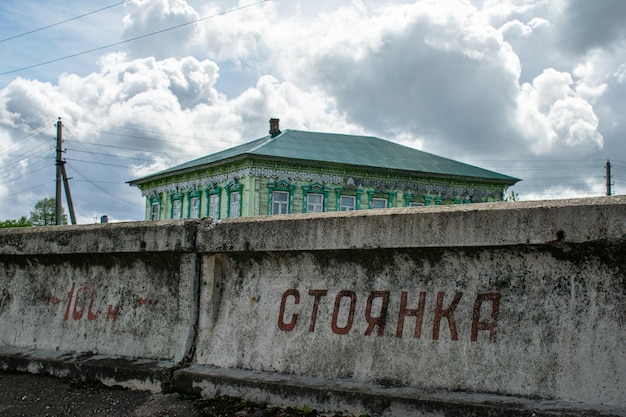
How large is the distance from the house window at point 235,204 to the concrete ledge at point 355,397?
3491cm

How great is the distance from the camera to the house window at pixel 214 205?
41463 millimetres

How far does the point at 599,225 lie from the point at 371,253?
1222mm

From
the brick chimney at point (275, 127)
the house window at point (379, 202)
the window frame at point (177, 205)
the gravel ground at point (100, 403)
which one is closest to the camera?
the gravel ground at point (100, 403)

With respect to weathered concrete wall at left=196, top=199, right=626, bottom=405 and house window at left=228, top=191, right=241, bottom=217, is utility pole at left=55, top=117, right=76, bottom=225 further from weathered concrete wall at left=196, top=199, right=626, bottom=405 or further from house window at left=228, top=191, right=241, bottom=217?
weathered concrete wall at left=196, top=199, right=626, bottom=405

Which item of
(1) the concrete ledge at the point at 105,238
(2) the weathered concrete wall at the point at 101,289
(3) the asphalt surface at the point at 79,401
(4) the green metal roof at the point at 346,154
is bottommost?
(3) the asphalt surface at the point at 79,401

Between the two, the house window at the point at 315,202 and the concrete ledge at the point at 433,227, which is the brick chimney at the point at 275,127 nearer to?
the house window at the point at 315,202

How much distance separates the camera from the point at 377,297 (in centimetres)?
402

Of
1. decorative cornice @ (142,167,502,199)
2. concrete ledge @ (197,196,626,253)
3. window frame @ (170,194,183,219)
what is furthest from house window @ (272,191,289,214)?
concrete ledge @ (197,196,626,253)

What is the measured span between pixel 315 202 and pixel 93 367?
35.0 metres

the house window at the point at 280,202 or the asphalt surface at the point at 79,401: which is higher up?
the house window at the point at 280,202

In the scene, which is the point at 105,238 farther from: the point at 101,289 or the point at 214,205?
the point at 214,205

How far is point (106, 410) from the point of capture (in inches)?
176

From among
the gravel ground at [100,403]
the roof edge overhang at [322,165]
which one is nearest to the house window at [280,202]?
the roof edge overhang at [322,165]

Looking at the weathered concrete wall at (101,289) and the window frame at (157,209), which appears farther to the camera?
the window frame at (157,209)
